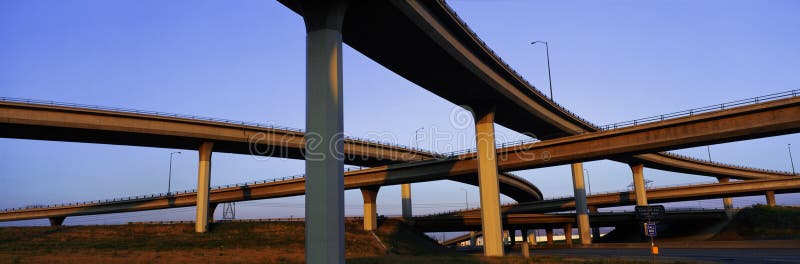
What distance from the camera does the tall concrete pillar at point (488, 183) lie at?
4769 cm

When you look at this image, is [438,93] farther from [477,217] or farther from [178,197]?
[178,197]

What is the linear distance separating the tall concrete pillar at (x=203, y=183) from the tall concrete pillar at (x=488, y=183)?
95.2 ft

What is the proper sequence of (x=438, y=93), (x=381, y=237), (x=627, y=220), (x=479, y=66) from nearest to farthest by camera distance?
1. (x=479, y=66)
2. (x=438, y=93)
3. (x=381, y=237)
4. (x=627, y=220)

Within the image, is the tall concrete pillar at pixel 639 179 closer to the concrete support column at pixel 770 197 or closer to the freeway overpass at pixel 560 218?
the freeway overpass at pixel 560 218

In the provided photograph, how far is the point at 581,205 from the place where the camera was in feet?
248

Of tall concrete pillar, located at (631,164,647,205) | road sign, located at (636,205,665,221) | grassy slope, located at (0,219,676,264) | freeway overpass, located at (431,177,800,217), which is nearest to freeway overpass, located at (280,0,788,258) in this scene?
grassy slope, located at (0,219,676,264)

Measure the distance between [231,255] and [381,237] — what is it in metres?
29.4

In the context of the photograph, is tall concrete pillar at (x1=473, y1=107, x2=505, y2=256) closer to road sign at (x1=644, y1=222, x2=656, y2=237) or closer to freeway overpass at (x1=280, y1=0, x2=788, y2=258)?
freeway overpass at (x1=280, y1=0, x2=788, y2=258)

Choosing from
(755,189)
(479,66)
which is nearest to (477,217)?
(755,189)

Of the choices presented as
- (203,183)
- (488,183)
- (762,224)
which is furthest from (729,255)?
(762,224)

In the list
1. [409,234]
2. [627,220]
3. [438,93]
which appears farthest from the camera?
[627,220]

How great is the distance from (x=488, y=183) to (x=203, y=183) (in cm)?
3047

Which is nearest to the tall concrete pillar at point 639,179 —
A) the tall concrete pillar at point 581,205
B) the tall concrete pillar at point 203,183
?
the tall concrete pillar at point 581,205

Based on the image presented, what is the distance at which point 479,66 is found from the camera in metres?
39.9
